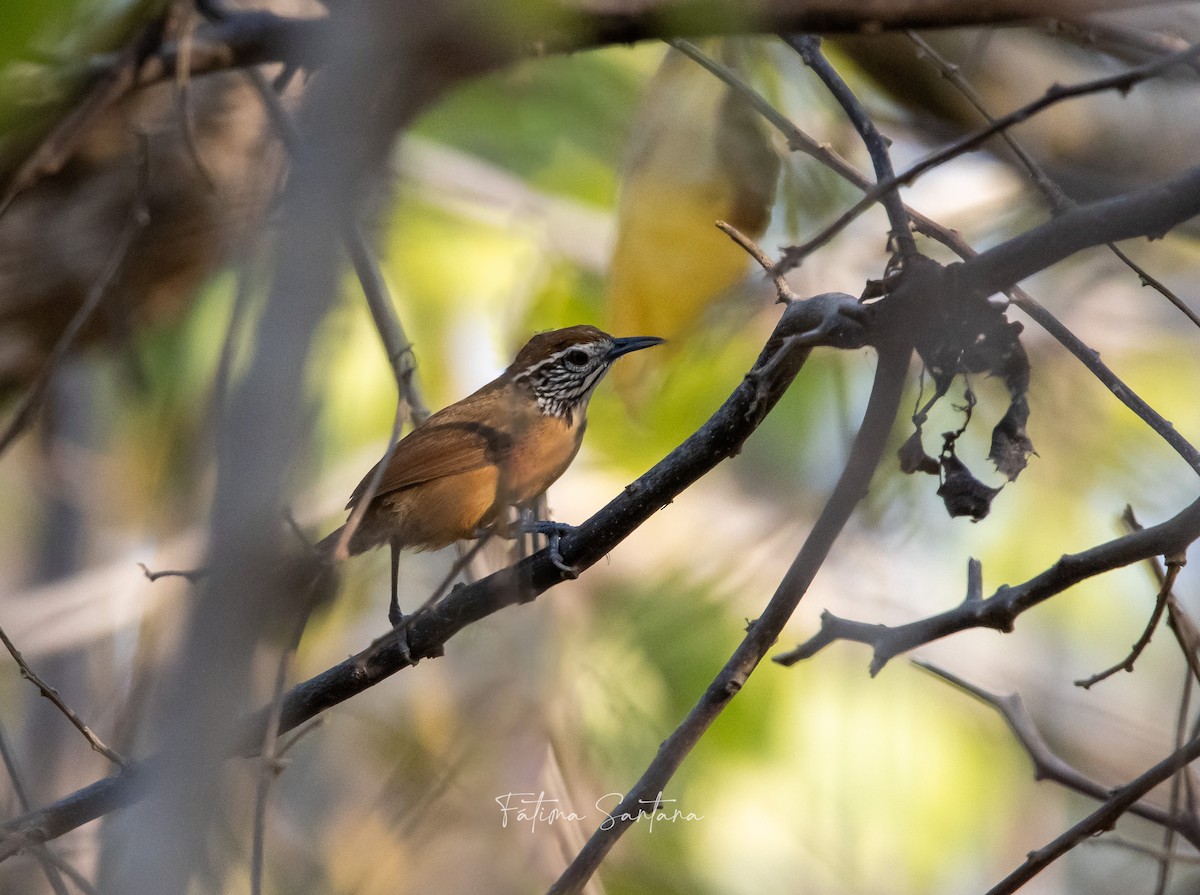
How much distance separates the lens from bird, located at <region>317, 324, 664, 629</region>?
4441 mm

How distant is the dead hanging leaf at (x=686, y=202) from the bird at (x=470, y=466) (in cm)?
41

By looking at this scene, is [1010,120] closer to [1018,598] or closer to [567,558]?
[1018,598]

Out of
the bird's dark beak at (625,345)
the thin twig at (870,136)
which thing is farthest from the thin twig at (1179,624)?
the bird's dark beak at (625,345)

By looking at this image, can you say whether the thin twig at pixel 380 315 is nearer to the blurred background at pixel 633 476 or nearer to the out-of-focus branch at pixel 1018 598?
the blurred background at pixel 633 476

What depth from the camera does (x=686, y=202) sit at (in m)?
3.91

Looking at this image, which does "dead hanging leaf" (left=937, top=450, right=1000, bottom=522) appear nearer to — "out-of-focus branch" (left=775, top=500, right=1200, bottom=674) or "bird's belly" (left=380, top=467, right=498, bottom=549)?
"out-of-focus branch" (left=775, top=500, right=1200, bottom=674)

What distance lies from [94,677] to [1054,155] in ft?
18.1

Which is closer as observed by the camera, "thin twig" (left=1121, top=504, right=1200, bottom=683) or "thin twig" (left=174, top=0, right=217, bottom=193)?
"thin twig" (left=1121, top=504, right=1200, bottom=683)

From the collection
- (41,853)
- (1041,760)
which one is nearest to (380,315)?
(41,853)

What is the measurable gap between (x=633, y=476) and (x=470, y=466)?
1.06 meters

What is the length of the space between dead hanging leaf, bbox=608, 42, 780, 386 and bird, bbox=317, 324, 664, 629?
0.41 m

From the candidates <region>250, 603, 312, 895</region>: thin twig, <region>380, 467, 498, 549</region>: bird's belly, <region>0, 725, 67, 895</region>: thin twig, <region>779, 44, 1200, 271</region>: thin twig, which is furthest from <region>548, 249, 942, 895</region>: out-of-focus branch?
<region>380, 467, 498, 549</region>: bird's belly

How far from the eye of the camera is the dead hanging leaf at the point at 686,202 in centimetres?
389

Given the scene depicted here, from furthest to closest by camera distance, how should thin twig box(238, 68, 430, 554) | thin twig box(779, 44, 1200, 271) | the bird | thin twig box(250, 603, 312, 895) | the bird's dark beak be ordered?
the bird's dark beak < the bird < thin twig box(238, 68, 430, 554) < thin twig box(250, 603, 312, 895) < thin twig box(779, 44, 1200, 271)
